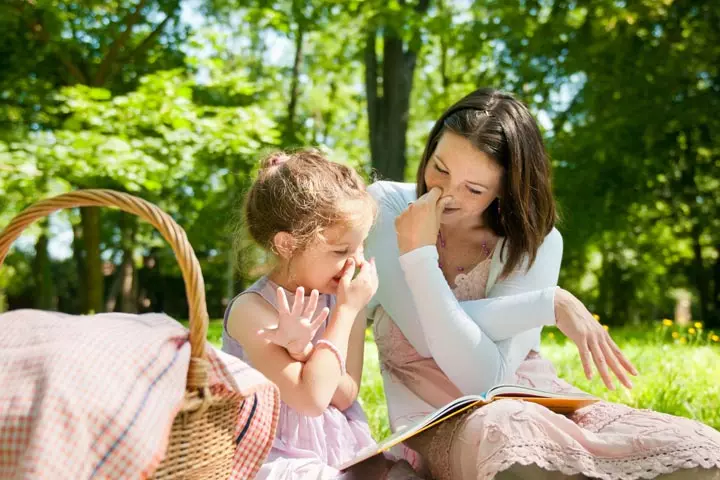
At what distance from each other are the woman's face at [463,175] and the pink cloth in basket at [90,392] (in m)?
1.19

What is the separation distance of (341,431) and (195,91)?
9.17 meters

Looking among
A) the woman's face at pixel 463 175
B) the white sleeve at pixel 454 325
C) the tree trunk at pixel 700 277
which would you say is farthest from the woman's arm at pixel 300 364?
the tree trunk at pixel 700 277

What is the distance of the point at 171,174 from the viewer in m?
8.52

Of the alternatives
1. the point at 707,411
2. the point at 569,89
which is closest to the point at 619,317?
the point at 569,89

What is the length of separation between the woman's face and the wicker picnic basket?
1.19 metres

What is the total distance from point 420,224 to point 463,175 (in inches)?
9.4

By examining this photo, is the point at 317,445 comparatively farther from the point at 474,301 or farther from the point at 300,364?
the point at 474,301

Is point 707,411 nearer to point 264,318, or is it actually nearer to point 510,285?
point 510,285

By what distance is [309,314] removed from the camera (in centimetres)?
198

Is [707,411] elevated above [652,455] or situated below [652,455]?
below

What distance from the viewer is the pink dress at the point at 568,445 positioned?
6.19 ft

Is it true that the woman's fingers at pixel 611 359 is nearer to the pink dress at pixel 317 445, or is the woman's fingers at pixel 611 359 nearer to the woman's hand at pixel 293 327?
the pink dress at pixel 317 445

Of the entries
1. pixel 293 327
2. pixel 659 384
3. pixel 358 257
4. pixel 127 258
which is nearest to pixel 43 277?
pixel 127 258

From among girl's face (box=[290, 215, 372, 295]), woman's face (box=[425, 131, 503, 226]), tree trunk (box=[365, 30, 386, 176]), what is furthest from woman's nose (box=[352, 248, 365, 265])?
tree trunk (box=[365, 30, 386, 176])
